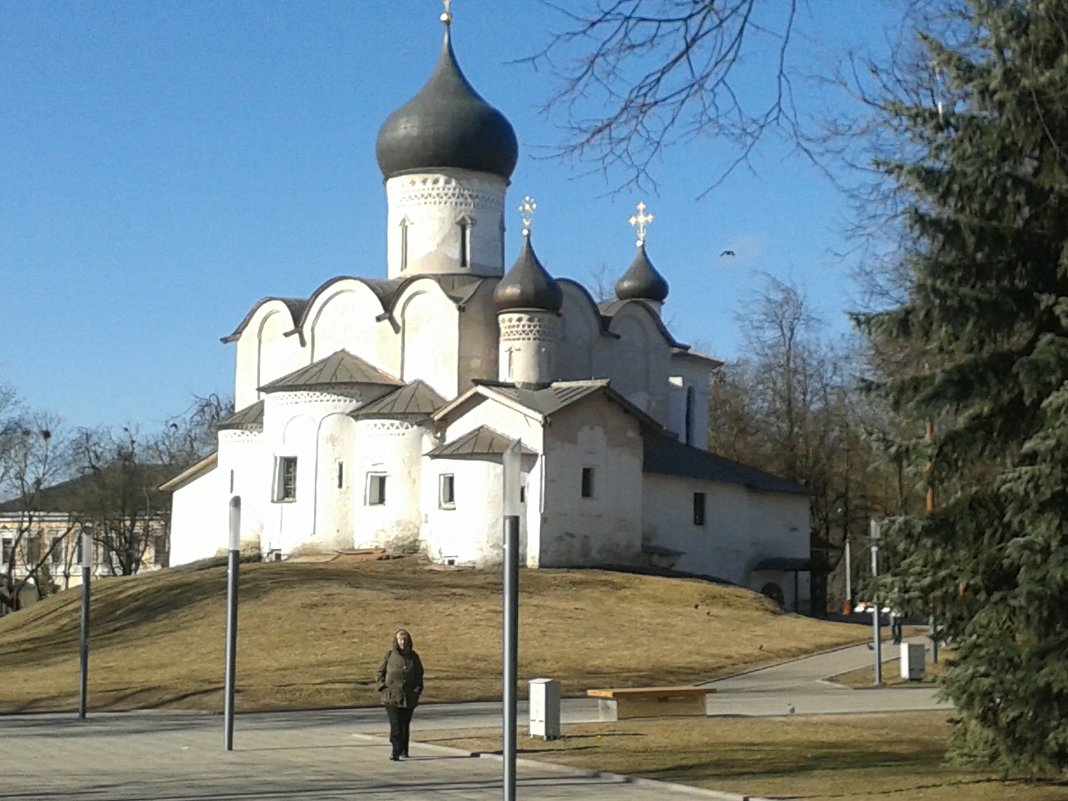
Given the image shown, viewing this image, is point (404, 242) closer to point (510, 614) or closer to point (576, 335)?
point (576, 335)

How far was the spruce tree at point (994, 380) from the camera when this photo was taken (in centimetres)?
1350

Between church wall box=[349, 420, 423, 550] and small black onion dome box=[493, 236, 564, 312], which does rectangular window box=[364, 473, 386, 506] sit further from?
small black onion dome box=[493, 236, 564, 312]

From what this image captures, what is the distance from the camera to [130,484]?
2753 inches

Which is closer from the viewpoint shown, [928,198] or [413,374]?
[928,198]

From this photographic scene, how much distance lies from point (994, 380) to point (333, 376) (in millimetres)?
34021

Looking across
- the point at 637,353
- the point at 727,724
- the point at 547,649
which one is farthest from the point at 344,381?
the point at 727,724

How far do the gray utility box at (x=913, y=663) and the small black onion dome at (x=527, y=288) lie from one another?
1899 centimetres

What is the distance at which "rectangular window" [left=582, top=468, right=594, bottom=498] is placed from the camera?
4444cm

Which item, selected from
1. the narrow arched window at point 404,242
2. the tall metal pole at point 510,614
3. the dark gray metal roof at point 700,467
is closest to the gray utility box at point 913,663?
the dark gray metal roof at point 700,467

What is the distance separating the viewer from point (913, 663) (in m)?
28.3

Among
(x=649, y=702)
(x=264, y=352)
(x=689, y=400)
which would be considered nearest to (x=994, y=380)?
(x=649, y=702)

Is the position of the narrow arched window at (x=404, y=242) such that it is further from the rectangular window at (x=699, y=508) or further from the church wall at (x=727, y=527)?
the rectangular window at (x=699, y=508)

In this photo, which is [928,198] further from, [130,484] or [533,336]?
[130,484]

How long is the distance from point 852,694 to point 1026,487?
13998mm
